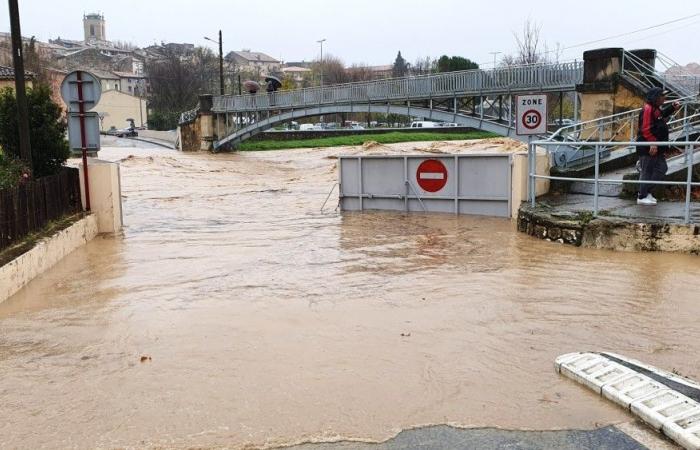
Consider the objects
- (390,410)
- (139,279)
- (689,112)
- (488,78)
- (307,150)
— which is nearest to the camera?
(390,410)

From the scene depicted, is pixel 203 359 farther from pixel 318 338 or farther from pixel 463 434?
pixel 463 434

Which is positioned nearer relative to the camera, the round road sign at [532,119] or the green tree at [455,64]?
the round road sign at [532,119]

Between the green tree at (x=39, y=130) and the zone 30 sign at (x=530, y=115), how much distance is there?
8602mm

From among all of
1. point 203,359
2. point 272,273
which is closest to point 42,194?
point 272,273

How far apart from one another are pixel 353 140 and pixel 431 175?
43.6 m

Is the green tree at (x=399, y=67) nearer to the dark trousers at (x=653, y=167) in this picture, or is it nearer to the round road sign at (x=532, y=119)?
the round road sign at (x=532, y=119)

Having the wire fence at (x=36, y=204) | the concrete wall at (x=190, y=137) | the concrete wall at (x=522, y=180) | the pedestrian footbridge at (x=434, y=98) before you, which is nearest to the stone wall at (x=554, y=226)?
the concrete wall at (x=522, y=180)

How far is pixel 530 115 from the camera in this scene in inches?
529

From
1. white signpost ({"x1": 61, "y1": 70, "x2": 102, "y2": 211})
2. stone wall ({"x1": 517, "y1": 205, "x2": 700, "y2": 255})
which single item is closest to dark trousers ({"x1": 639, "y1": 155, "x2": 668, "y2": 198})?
stone wall ({"x1": 517, "y1": 205, "x2": 700, "y2": 255})

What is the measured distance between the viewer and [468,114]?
101 ft

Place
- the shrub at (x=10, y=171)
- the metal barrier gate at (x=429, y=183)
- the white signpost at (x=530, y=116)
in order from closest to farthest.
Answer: the shrub at (x=10, y=171) < the white signpost at (x=530, y=116) < the metal barrier gate at (x=429, y=183)

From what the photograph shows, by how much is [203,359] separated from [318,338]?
1.13m

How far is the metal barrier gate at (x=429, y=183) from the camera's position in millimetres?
14586

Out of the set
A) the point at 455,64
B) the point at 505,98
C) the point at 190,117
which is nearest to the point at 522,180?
the point at 505,98
